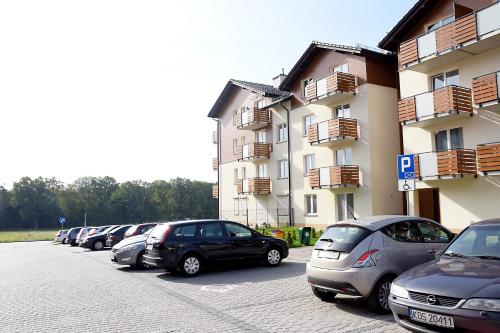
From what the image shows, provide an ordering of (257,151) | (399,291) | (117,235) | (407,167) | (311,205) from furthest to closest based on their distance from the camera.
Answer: (257,151)
(311,205)
(117,235)
(407,167)
(399,291)

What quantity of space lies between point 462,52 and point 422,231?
1284 cm

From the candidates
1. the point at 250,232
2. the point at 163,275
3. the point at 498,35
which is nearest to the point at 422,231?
the point at 250,232

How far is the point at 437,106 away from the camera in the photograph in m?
18.0

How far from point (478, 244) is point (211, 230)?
7567 millimetres

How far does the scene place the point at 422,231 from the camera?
25.7 ft

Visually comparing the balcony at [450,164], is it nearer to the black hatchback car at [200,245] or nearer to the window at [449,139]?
the window at [449,139]

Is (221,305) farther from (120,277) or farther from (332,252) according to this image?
(120,277)

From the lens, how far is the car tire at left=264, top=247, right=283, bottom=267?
13.0 meters

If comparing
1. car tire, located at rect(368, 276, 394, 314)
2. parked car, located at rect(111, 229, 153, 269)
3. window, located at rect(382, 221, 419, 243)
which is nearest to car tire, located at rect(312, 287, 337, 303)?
car tire, located at rect(368, 276, 394, 314)

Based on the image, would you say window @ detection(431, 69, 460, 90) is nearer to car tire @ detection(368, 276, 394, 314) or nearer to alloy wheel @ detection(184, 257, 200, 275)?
alloy wheel @ detection(184, 257, 200, 275)

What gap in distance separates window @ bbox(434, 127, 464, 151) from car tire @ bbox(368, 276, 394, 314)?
1354cm

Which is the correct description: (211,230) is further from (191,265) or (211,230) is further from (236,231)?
(191,265)

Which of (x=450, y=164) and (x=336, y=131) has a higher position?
(x=336, y=131)

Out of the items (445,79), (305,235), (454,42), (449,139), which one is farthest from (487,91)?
(305,235)
